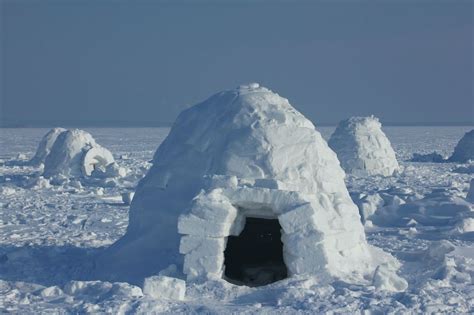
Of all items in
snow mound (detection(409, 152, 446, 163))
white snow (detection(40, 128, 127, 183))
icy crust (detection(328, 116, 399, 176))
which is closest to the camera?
white snow (detection(40, 128, 127, 183))

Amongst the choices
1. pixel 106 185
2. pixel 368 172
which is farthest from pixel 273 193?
pixel 368 172

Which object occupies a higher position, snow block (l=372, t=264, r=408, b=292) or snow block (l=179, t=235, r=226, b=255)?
snow block (l=179, t=235, r=226, b=255)

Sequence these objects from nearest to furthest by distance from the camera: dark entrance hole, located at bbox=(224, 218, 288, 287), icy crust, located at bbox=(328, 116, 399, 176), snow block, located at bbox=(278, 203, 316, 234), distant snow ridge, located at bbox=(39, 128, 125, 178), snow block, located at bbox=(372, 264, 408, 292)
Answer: snow block, located at bbox=(372, 264, 408, 292) < snow block, located at bbox=(278, 203, 316, 234) < dark entrance hole, located at bbox=(224, 218, 288, 287) < distant snow ridge, located at bbox=(39, 128, 125, 178) < icy crust, located at bbox=(328, 116, 399, 176)

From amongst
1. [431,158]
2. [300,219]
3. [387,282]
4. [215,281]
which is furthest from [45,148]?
[387,282]

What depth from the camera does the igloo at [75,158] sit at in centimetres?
2544

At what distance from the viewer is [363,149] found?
26.2m

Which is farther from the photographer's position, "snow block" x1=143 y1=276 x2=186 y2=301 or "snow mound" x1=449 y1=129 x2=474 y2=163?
"snow mound" x1=449 y1=129 x2=474 y2=163

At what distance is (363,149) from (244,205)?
18.9 m

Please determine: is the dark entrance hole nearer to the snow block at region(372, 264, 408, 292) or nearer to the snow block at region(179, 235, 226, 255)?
the snow block at region(179, 235, 226, 255)

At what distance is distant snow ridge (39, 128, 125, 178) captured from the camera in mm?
25344

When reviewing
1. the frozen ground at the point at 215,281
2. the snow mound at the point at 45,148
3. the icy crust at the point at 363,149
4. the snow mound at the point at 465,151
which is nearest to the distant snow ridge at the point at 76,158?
the snow mound at the point at 45,148

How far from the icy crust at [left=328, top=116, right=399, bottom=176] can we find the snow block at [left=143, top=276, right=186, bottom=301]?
1890 cm

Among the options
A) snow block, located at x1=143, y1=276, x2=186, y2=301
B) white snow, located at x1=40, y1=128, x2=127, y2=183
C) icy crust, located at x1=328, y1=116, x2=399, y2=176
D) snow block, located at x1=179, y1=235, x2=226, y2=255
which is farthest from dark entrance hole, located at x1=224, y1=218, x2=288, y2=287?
icy crust, located at x1=328, y1=116, x2=399, y2=176

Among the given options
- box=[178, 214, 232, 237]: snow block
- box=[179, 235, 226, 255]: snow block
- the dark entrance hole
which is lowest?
the dark entrance hole
